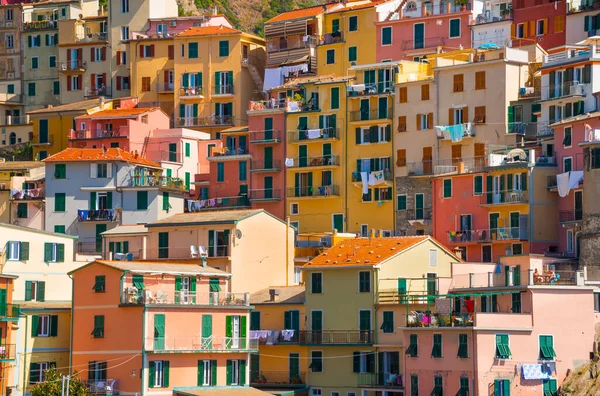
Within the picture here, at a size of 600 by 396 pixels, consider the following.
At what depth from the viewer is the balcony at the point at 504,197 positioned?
9375 cm

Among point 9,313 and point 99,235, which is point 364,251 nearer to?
point 9,313

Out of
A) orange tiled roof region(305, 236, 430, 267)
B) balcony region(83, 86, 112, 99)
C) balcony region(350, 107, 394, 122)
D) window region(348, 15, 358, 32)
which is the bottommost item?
orange tiled roof region(305, 236, 430, 267)

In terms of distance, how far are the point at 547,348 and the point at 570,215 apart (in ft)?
48.6

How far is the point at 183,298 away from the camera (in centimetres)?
8312

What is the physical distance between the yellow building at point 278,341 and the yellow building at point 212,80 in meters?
32.7

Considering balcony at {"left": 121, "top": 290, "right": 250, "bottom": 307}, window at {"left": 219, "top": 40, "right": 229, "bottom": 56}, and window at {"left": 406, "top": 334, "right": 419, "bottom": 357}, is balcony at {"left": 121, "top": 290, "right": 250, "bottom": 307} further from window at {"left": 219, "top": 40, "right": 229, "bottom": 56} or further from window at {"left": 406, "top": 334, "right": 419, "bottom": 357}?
window at {"left": 219, "top": 40, "right": 229, "bottom": 56}

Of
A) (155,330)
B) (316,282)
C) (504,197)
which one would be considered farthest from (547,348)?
(155,330)

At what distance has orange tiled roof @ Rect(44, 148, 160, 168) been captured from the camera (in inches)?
4343

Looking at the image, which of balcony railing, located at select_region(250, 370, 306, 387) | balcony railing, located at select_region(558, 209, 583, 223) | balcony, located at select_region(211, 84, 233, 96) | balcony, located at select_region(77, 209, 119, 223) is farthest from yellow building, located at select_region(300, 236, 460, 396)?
balcony, located at select_region(211, 84, 233, 96)

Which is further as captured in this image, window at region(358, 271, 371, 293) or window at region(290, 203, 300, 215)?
window at region(290, 203, 300, 215)

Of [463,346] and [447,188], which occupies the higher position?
[447,188]

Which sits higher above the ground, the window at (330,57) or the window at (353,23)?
the window at (353,23)

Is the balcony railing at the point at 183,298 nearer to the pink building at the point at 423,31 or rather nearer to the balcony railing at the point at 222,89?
the pink building at the point at 423,31

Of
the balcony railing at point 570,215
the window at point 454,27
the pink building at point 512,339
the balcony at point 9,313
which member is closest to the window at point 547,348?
the pink building at point 512,339
